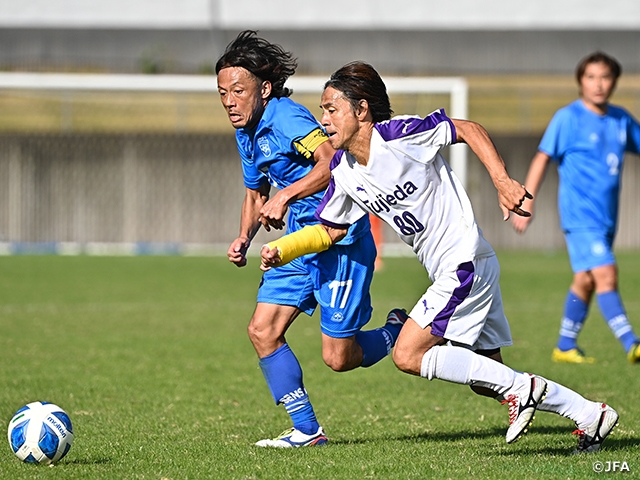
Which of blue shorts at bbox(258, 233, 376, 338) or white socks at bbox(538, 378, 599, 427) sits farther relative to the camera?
blue shorts at bbox(258, 233, 376, 338)

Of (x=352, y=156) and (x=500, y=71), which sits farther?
(x=500, y=71)

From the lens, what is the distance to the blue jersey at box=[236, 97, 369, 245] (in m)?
5.07

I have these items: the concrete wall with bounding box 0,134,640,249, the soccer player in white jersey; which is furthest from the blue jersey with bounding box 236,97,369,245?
the concrete wall with bounding box 0,134,640,249

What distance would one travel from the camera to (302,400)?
5.22m

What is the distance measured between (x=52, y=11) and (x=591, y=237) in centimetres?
1519

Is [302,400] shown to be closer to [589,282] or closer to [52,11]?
[589,282]

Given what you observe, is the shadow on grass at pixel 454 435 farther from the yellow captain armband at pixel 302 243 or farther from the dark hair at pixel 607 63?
the dark hair at pixel 607 63

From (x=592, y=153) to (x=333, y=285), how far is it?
12.8 ft

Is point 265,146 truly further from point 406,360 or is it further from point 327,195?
point 406,360

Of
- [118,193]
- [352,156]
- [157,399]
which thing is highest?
[352,156]

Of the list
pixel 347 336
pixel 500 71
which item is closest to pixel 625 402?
pixel 347 336

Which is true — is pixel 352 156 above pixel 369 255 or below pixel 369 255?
above

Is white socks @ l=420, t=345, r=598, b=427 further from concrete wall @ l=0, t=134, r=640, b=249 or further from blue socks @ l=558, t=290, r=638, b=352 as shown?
concrete wall @ l=0, t=134, r=640, b=249

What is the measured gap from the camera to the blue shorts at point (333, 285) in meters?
5.15
